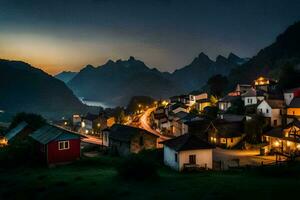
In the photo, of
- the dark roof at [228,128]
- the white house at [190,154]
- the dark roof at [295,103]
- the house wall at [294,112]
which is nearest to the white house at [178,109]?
the dark roof at [228,128]

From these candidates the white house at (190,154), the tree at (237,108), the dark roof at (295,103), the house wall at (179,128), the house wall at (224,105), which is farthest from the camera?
the house wall at (224,105)

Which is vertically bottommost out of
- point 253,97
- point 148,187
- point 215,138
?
point 148,187

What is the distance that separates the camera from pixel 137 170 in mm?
28453

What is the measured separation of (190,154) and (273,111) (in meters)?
32.9

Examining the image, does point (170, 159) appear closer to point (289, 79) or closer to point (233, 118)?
point (233, 118)

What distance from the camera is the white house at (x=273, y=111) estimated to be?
208ft

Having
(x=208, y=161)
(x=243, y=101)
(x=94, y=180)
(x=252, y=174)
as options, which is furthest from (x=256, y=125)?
(x=94, y=180)

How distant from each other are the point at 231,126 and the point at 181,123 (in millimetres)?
14773

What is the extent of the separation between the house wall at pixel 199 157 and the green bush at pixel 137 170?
9250 mm

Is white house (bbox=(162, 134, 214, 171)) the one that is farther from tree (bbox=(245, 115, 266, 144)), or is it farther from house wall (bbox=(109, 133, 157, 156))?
tree (bbox=(245, 115, 266, 144))

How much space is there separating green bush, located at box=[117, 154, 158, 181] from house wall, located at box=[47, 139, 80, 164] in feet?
47.7

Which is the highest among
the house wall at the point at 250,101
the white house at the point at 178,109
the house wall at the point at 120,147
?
the house wall at the point at 250,101

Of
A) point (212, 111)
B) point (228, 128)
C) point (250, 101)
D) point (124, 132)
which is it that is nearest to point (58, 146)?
point (124, 132)

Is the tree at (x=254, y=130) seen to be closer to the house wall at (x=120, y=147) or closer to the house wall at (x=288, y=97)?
the house wall at (x=288, y=97)
